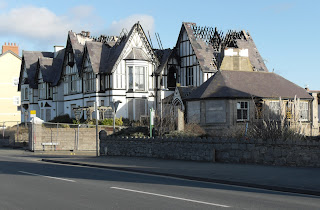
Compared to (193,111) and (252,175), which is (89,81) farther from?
(252,175)

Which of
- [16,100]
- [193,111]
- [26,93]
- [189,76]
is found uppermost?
[189,76]

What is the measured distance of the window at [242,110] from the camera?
123 ft

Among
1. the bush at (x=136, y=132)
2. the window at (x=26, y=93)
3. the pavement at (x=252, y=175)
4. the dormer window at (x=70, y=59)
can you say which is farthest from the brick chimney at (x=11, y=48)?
the pavement at (x=252, y=175)

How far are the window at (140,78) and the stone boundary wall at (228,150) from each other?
18.9 m

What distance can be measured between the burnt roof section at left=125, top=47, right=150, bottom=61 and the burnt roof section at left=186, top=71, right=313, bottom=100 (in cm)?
1187

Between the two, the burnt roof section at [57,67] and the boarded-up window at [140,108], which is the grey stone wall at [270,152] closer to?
the boarded-up window at [140,108]

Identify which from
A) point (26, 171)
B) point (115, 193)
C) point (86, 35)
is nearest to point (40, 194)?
point (115, 193)

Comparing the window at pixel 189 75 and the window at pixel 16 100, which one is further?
the window at pixel 16 100

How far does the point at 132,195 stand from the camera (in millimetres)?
13172

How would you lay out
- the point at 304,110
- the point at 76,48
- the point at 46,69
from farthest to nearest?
the point at 46,69
the point at 76,48
the point at 304,110

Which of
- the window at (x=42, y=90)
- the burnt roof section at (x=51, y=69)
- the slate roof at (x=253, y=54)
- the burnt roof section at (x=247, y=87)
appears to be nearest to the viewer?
the burnt roof section at (x=247, y=87)

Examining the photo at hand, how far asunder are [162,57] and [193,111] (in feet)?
51.6

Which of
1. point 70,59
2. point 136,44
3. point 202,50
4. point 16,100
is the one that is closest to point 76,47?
point 70,59

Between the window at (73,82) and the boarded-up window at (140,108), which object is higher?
the window at (73,82)
